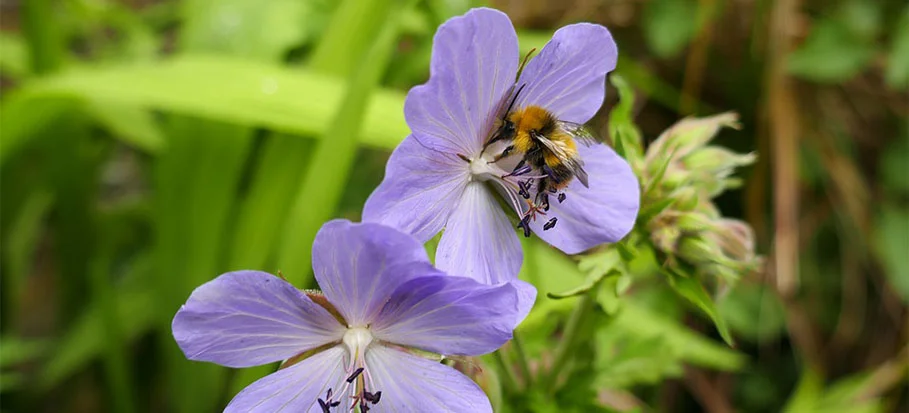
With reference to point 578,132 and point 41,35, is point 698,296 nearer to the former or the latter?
point 578,132

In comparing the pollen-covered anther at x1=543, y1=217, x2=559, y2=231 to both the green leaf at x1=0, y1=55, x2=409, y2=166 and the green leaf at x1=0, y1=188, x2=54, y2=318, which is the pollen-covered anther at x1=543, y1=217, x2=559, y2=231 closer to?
the green leaf at x1=0, y1=55, x2=409, y2=166

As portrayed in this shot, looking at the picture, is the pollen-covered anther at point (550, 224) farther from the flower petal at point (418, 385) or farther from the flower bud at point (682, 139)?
the flower bud at point (682, 139)

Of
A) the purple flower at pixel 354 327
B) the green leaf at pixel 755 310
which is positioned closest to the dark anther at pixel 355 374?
the purple flower at pixel 354 327

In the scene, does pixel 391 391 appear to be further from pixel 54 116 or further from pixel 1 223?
pixel 1 223

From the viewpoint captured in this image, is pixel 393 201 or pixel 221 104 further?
pixel 221 104

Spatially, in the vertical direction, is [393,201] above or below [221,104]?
above

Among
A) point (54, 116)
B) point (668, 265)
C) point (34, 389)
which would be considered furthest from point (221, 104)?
point (34, 389)

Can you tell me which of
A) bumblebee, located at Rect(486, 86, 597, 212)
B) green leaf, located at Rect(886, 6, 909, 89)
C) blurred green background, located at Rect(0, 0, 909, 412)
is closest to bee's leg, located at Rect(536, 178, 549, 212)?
bumblebee, located at Rect(486, 86, 597, 212)
